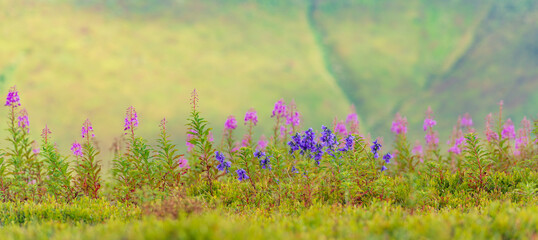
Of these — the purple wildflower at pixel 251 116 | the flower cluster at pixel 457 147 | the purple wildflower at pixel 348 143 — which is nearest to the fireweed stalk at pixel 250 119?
the purple wildflower at pixel 251 116

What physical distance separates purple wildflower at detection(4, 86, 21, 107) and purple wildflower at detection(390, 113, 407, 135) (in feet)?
30.5

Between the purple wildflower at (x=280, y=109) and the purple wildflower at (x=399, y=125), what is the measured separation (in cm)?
351

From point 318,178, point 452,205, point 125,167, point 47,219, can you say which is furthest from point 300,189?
point 47,219

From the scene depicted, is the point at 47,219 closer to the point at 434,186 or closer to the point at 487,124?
the point at 434,186

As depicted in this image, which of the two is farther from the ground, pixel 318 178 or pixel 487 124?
pixel 487 124

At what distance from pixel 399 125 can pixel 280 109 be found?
3679mm

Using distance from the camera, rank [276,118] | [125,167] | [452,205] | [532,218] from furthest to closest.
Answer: [276,118]
[125,167]
[452,205]
[532,218]

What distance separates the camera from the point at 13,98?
870cm

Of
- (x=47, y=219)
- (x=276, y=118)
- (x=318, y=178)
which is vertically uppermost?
(x=276, y=118)

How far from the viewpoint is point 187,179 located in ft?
31.3

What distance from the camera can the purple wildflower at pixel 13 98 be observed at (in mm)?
8633

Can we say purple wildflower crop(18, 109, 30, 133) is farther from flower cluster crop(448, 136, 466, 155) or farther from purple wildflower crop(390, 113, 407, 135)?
flower cluster crop(448, 136, 466, 155)

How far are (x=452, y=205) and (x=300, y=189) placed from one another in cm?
272

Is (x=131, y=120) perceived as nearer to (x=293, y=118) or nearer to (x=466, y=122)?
(x=293, y=118)
